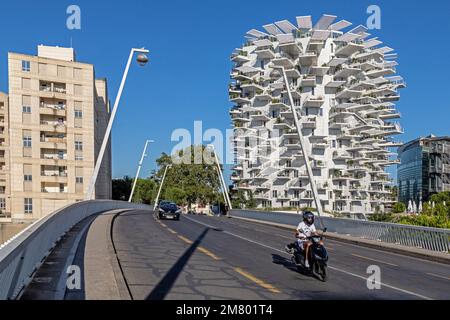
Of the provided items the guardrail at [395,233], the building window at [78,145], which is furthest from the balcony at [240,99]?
the guardrail at [395,233]

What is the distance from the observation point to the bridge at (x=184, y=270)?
8.06 metres

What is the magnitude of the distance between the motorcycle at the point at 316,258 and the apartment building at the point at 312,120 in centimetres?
6370

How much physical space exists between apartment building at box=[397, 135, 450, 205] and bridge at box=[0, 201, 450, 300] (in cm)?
9734

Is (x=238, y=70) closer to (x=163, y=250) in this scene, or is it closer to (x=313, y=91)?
(x=313, y=91)

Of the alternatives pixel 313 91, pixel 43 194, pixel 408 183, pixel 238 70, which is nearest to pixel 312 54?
pixel 313 91

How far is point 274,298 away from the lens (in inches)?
327

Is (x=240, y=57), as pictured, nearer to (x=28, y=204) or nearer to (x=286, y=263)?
(x=28, y=204)

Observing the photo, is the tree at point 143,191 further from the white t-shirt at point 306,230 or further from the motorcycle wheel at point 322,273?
the motorcycle wheel at point 322,273

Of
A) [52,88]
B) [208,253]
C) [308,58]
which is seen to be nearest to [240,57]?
[308,58]

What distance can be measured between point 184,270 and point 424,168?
115 metres

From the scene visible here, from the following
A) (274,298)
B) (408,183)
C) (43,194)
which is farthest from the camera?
(408,183)

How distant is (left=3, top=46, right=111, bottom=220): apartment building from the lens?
68000mm

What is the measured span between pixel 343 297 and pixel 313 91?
240 feet

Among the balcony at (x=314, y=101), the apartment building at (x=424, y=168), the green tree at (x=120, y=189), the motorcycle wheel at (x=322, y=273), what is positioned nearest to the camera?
the motorcycle wheel at (x=322, y=273)
